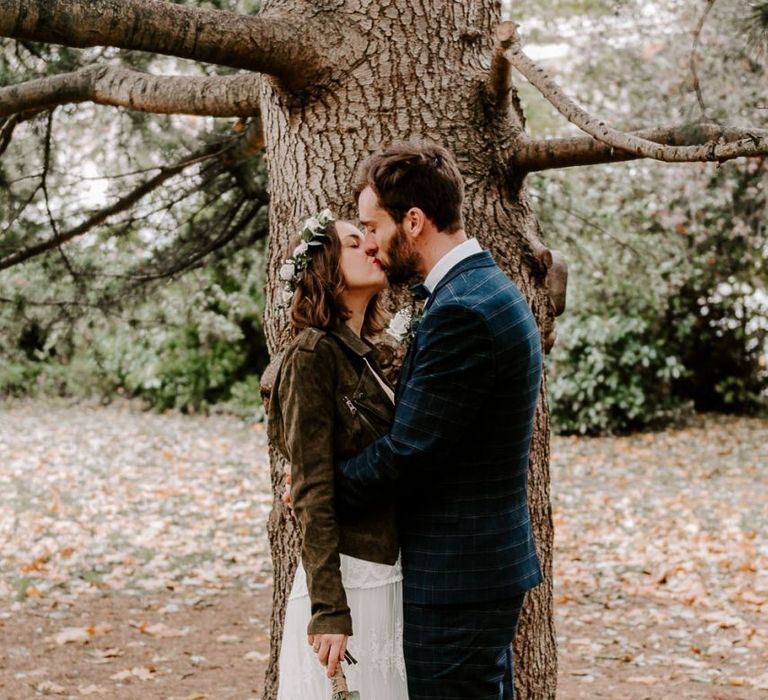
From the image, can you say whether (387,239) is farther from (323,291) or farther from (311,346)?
(311,346)

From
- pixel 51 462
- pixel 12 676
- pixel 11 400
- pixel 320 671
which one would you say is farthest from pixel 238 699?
pixel 11 400

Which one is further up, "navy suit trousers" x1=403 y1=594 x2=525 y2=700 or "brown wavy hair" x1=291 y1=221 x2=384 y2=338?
"brown wavy hair" x1=291 y1=221 x2=384 y2=338

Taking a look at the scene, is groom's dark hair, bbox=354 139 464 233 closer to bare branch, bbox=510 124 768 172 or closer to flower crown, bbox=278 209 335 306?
flower crown, bbox=278 209 335 306

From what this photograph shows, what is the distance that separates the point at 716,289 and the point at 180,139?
904 cm

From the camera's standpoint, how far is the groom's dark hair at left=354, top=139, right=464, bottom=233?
2371 mm

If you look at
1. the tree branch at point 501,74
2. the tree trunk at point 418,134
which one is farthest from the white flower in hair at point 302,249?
the tree branch at point 501,74

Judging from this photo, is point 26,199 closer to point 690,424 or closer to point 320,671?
point 320,671

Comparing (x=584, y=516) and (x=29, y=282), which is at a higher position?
(x=29, y=282)

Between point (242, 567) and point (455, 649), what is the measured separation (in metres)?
5.25

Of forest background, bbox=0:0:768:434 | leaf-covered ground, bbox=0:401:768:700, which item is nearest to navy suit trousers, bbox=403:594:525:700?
forest background, bbox=0:0:768:434

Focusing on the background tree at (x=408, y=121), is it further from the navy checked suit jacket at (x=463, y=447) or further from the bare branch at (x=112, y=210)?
the bare branch at (x=112, y=210)

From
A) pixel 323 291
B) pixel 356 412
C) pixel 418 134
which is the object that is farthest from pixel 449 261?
pixel 418 134

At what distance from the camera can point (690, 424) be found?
12859mm

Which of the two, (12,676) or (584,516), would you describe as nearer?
(12,676)
